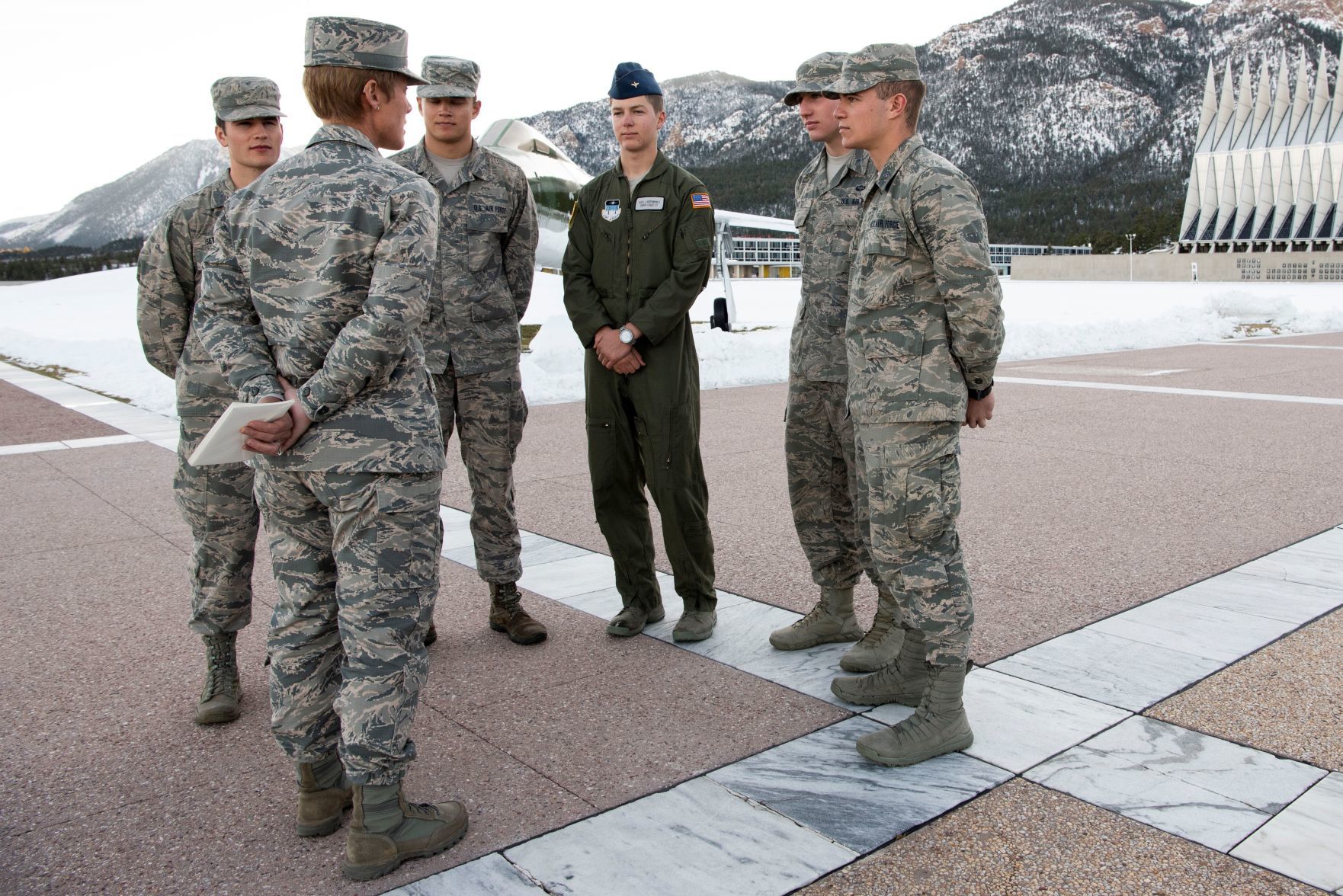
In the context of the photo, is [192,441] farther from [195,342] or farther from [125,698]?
[125,698]

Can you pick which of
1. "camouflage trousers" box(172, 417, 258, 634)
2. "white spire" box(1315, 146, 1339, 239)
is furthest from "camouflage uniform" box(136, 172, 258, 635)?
"white spire" box(1315, 146, 1339, 239)

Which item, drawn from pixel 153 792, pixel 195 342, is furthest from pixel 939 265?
pixel 153 792

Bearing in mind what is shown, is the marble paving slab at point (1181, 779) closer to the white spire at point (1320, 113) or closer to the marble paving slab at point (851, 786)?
the marble paving slab at point (851, 786)

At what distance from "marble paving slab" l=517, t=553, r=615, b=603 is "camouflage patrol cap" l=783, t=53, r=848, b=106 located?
236 cm

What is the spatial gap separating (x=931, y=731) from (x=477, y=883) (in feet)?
4.61

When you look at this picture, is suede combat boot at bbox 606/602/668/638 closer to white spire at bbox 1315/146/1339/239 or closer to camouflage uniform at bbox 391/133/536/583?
camouflage uniform at bbox 391/133/536/583

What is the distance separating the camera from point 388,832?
8.00 feet

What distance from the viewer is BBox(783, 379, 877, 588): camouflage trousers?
3.79 meters

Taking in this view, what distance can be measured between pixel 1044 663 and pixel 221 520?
3030 millimetres

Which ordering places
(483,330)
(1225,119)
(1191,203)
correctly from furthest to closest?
1. (1225,119)
2. (1191,203)
3. (483,330)

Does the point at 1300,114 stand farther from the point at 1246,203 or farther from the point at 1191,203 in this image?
the point at 1191,203

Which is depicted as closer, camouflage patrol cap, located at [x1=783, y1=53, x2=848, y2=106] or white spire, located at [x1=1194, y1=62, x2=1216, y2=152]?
camouflage patrol cap, located at [x1=783, y1=53, x2=848, y2=106]

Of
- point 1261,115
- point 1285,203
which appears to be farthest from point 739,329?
point 1261,115

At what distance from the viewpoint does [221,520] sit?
3.41 metres
